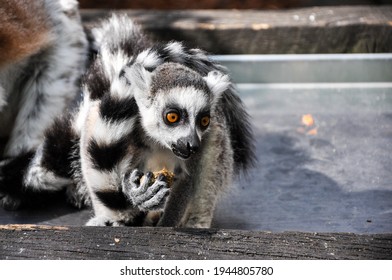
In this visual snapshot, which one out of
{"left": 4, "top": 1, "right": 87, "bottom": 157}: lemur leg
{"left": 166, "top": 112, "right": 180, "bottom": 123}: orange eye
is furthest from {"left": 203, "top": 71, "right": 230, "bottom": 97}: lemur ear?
{"left": 4, "top": 1, "right": 87, "bottom": 157}: lemur leg

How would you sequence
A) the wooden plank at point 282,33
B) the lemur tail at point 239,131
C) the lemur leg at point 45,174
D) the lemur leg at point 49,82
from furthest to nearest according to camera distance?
the wooden plank at point 282,33 → the lemur leg at point 49,82 → the lemur tail at point 239,131 → the lemur leg at point 45,174

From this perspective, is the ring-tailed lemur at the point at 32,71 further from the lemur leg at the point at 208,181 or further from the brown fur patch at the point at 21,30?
the lemur leg at the point at 208,181

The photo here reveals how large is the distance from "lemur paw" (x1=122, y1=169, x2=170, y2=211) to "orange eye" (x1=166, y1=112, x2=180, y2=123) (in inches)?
9.0

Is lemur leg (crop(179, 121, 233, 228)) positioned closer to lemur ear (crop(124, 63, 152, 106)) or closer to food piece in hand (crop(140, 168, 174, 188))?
food piece in hand (crop(140, 168, 174, 188))

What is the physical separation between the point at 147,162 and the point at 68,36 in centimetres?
116

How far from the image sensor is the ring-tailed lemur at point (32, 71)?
11.4 ft

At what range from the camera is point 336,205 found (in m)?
3.32

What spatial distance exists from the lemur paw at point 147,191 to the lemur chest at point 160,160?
0.22 meters

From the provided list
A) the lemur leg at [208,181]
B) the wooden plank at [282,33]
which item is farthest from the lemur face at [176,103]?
the wooden plank at [282,33]

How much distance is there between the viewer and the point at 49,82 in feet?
12.1

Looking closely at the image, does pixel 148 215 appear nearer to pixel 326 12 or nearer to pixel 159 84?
pixel 159 84

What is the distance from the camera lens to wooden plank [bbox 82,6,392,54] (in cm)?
459

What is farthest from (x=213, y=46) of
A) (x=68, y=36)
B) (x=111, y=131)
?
(x=111, y=131)
